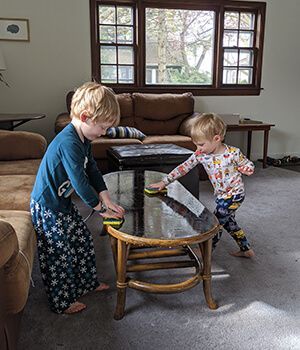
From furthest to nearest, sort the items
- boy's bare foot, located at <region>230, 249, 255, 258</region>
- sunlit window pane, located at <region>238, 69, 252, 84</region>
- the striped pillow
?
sunlit window pane, located at <region>238, 69, 252, 84</region>
the striped pillow
boy's bare foot, located at <region>230, 249, 255, 258</region>

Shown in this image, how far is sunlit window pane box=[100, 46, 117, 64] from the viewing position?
4477 millimetres

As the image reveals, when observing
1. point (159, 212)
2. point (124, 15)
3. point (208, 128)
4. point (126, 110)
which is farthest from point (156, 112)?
point (159, 212)

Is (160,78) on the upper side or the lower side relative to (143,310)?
upper

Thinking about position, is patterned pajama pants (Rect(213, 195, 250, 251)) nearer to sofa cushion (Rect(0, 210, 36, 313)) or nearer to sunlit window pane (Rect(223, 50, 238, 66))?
sofa cushion (Rect(0, 210, 36, 313))

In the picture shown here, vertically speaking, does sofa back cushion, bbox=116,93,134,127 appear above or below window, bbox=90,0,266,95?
below

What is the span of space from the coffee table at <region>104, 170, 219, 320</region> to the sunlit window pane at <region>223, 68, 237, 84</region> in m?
3.24

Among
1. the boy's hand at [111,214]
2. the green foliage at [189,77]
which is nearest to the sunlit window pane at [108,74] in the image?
the green foliage at [189,77]

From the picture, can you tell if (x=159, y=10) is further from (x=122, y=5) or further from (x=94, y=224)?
(x=94, y=224)

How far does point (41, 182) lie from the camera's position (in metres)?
1.57

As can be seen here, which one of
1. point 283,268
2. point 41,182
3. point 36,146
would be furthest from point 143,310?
point 36,146

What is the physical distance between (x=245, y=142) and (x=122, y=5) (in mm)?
2360

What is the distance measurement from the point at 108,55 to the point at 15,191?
A: 116 inches

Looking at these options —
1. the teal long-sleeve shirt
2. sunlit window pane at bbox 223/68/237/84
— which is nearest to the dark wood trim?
sunlit window pane at bbox 223/68/237/84

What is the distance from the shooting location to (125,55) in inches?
180
